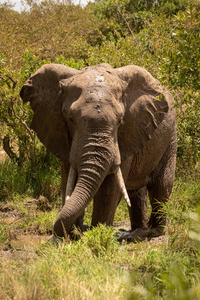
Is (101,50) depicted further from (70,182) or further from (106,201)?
(70,182)

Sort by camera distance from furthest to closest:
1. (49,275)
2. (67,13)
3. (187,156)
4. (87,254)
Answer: (67,13) < (187,156) < (87,254) < (49,275)

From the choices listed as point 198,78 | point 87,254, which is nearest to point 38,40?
point 198,78

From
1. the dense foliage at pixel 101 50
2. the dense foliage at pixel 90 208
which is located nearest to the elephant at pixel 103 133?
the dense foliage at pixel 90 208

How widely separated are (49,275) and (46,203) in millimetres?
4437

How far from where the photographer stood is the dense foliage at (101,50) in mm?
5557

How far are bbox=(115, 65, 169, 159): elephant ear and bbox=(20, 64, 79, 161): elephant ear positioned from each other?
0.64m

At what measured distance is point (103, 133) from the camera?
478 centimetres

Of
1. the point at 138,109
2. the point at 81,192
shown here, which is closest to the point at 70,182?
the point at 81,192

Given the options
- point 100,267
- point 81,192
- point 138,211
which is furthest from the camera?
point 138,211

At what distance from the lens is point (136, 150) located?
5.72 m

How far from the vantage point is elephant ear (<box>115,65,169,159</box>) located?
5.53 m

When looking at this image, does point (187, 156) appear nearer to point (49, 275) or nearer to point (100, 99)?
point (100, 99)

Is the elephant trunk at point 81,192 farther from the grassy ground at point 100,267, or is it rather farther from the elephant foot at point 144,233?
the elephant foot at point 144,233

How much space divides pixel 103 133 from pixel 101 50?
20.9 feet
